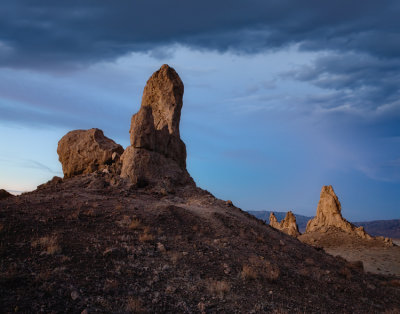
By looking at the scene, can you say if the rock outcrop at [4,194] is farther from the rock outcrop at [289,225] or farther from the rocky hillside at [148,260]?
the rock outcrop at [289,225]

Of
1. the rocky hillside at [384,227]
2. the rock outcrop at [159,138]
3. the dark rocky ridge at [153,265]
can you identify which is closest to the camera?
the dark rocky ridge at [153,265]

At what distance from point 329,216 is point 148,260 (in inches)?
1481

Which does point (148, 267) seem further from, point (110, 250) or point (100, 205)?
point (100, 205)

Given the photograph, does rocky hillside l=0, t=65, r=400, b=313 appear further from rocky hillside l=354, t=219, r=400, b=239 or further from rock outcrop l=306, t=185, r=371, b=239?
rocky hillside l=354, t=219, r=400, b=239

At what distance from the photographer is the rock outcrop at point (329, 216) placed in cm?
3880

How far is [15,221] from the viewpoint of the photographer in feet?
34.2

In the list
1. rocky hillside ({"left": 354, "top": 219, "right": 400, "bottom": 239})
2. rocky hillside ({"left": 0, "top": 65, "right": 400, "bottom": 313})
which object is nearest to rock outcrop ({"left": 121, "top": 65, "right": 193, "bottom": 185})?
rocky hillside ({"left": 0, "top": 65, "right": 400, "bottom": 313})

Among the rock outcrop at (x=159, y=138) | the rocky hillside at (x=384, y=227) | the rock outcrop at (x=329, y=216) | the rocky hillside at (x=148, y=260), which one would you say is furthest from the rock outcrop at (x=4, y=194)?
the rocky hillside at (x=384, y=227)

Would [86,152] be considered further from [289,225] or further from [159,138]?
[289,225]

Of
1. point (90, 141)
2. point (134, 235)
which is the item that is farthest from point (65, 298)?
point (90, 141)

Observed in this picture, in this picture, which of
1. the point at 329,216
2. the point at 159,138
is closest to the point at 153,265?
the point at 159,138

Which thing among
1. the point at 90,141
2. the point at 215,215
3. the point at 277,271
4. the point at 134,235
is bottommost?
the point at 277,271

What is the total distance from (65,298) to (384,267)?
2951cm

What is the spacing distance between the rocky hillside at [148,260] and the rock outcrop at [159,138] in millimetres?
183
